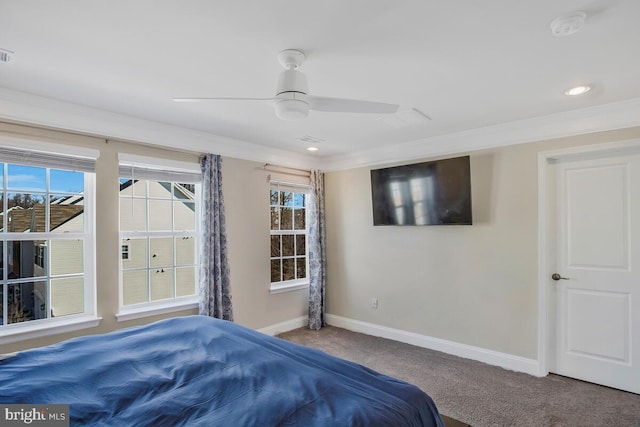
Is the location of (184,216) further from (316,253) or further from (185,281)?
(316,253)

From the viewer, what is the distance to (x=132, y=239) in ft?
11.4

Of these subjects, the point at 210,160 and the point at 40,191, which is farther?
the point at 210,160

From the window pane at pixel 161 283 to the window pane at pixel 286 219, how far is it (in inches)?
64.8

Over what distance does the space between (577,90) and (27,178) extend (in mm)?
4459

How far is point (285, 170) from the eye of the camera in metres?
4.75

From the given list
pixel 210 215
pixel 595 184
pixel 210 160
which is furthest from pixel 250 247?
pixel 595 184

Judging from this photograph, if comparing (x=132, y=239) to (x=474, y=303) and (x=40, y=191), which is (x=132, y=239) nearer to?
(x=40, y=191)

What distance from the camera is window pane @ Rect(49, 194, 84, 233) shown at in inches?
118

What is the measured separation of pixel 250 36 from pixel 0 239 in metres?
2.56

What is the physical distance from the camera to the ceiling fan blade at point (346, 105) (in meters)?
2.00

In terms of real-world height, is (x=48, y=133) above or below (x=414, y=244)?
above

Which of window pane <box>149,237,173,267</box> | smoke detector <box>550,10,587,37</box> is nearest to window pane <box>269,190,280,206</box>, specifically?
window pane <box>149,237,173,267</box>

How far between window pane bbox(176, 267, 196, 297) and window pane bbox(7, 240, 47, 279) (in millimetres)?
1187

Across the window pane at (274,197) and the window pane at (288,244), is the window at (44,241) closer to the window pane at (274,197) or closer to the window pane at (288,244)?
the window pane at (274,197)
